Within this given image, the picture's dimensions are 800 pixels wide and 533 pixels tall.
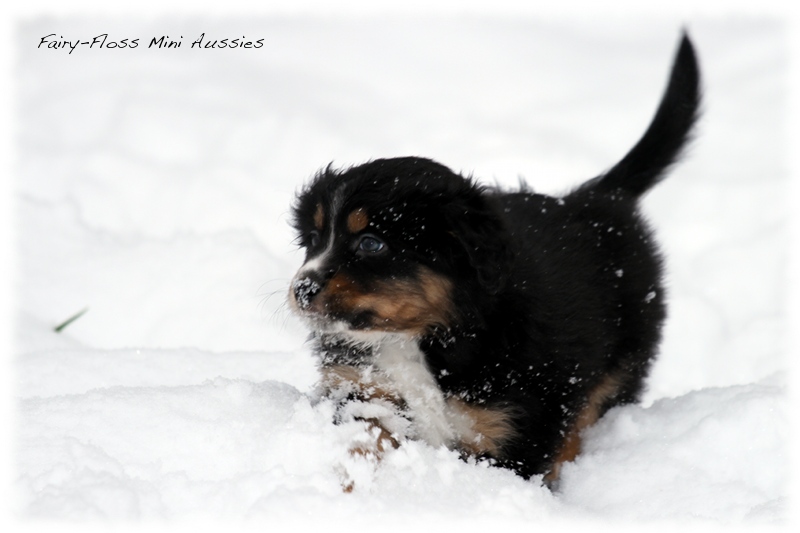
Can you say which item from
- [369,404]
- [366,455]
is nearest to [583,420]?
[369,404]

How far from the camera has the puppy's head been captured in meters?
2.55

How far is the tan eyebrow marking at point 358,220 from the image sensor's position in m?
2.61

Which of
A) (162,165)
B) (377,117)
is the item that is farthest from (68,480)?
(377,117)

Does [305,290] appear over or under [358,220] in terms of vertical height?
under

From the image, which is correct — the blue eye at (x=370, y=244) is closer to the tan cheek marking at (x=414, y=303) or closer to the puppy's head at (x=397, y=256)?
the puppy's head at (x=397, y=256)

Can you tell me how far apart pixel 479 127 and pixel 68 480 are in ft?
17.1

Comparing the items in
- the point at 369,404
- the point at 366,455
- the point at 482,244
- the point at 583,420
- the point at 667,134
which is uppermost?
the point at 667,134

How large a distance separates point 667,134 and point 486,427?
1.66 m

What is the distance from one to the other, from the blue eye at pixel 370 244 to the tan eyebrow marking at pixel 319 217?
0.58ft

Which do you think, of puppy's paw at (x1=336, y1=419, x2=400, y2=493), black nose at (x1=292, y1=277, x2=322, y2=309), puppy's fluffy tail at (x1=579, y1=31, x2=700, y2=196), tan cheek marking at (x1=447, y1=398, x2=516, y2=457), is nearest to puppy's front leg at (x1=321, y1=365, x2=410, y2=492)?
puppy's paw at (x1=336, y1=419, x2=400, y2=493)

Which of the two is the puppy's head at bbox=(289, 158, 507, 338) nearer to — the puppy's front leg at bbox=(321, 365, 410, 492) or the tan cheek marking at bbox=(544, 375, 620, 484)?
the puppy's front leg at bbox=(321, 365, 410, 492)

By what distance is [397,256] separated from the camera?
260 cm

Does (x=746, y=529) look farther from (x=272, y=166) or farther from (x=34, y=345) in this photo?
(x=272, y=166)

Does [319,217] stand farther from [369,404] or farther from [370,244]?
[369,404]
